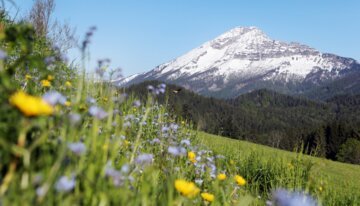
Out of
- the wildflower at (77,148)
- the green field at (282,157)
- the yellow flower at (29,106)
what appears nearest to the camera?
the yellow flower at (29,106)

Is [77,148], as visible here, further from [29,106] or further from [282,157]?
[282,157]

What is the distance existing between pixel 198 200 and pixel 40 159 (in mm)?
1450


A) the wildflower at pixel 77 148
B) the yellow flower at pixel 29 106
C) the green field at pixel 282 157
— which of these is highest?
the yellow flower at pixel 29 106

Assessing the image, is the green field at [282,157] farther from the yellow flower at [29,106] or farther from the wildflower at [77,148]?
the yellow flower at [29,106]

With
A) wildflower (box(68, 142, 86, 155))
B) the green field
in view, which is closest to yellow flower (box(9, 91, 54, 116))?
wildflower (box(68, 142, 86, 155))

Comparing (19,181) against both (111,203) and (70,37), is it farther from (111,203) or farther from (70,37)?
(70,37)

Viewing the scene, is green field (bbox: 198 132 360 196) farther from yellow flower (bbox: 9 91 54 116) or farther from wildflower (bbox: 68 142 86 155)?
yellow flower (bbox: 9 91 54 116)

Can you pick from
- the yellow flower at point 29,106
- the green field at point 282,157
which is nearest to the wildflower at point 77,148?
the yellow flower at point 29,106

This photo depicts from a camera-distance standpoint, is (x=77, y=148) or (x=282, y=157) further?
(x=282, y=157)

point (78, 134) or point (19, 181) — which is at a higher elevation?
point (78, 134)

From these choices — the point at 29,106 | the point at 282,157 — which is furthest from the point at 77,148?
the point at 282,157

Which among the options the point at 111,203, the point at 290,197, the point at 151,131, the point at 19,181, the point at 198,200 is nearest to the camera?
the point at 290,197

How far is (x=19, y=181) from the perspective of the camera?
1501mm

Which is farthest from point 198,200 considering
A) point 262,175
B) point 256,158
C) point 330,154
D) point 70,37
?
point 330,154
